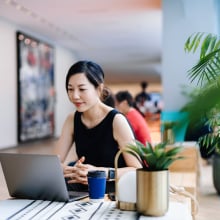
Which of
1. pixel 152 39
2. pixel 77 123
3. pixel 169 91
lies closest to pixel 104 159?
pixel 77 123

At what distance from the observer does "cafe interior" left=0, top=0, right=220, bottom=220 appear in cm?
709

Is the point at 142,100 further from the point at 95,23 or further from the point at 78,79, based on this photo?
the point at 78,79

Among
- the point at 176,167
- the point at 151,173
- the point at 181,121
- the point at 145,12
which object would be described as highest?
the point at 145,12

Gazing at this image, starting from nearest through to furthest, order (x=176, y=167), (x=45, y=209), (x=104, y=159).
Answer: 1. (x=45, y=209)
2. (x=104, y=159)
3. (x=176, y=167)

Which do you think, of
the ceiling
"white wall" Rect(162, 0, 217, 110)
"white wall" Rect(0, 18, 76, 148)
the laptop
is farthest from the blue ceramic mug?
"white wall" Rect(0, 18, 76, 148)

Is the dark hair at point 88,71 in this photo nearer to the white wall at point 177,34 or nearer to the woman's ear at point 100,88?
the woman's ear at point 100,88

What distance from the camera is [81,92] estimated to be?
2.34m

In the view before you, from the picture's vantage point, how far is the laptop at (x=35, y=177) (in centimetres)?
171

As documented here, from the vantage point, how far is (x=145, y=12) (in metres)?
9.77

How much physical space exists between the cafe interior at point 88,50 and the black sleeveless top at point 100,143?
104 centimetres

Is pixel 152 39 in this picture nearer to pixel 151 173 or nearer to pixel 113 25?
pixel 113 25

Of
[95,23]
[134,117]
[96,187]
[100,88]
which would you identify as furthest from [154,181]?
[95,23]

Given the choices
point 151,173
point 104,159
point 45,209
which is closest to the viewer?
point 151,173

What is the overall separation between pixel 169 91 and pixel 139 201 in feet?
19.8
